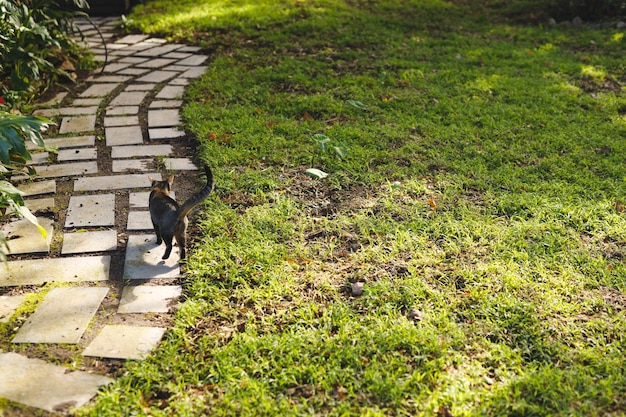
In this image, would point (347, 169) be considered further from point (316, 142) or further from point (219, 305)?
point (219, 305)

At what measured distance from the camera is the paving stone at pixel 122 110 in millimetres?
5457

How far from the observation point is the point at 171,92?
19.7ft

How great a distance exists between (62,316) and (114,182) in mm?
1574

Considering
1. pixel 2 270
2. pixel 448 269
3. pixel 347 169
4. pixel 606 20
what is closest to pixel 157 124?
pixel 347 169

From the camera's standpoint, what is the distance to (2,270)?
10.4ft

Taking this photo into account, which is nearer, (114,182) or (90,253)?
(90,253)

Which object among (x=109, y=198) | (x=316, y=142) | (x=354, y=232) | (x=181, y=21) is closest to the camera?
(x=354, y=232)

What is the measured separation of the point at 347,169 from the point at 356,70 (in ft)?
8.52

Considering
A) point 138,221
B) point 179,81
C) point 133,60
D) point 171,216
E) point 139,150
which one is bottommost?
point 138,221

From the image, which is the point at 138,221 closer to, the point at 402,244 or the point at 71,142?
the point at 71,142

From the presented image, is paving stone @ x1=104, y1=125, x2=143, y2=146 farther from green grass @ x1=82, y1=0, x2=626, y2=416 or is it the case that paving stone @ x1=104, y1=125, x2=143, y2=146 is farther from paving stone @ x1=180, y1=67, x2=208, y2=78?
paving stone @ x1=180, y1=67, x2=208, y2=78

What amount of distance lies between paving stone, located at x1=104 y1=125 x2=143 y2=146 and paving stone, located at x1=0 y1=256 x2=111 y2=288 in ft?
5.82

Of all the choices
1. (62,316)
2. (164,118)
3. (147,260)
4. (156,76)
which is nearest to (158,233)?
(147,260)

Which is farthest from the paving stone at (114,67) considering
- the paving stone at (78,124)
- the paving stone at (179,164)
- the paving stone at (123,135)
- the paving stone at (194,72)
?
the paving stone at (179,164)
